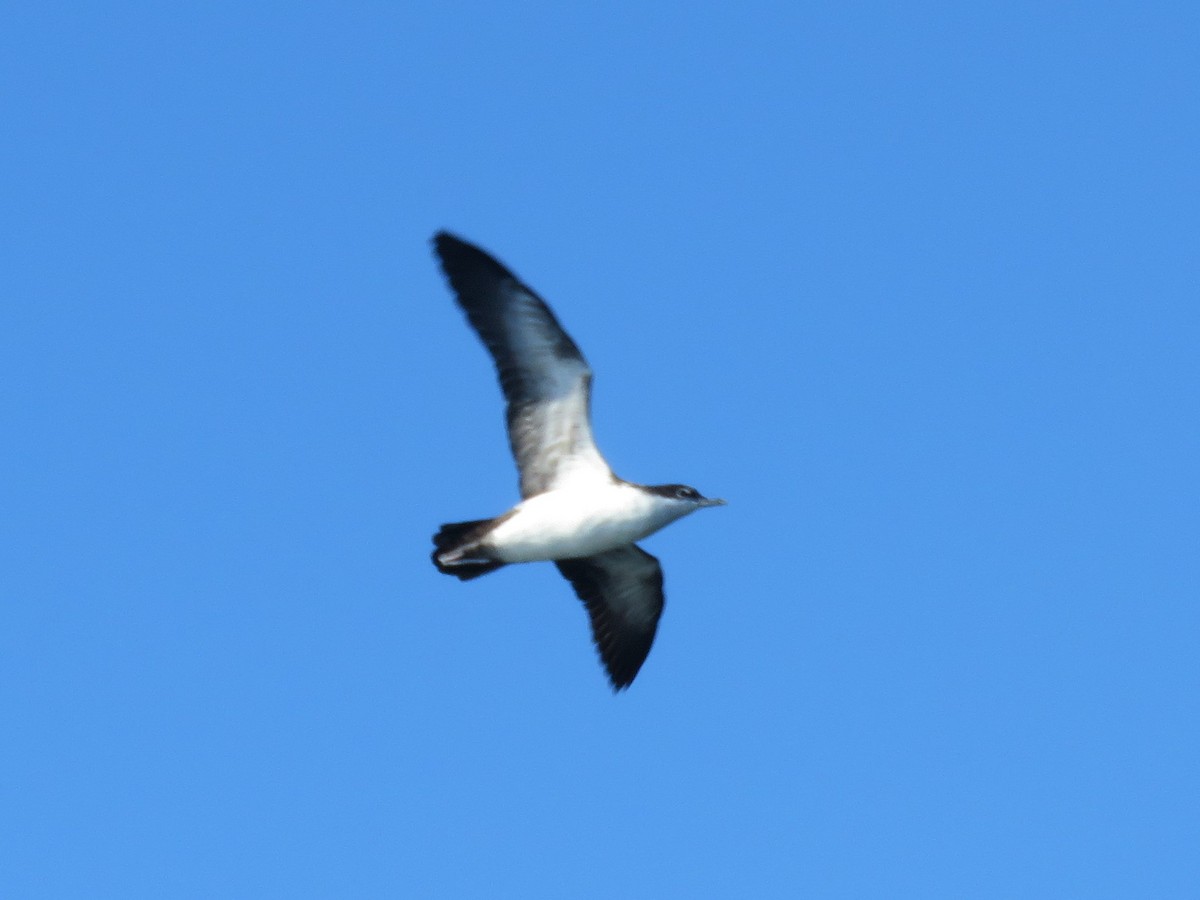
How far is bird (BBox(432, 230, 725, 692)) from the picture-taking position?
21578mm

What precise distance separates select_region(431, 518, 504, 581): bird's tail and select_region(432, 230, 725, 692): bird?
1 cm

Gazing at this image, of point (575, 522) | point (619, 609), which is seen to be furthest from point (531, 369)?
point (619, 609)

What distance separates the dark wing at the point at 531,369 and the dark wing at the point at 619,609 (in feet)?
5.16

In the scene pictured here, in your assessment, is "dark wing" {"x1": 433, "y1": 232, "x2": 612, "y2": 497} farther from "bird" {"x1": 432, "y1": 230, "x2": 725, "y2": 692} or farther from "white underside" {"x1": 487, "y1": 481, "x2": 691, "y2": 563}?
"white underside" {"x1": 487, "y1": 481, "x2": 691, "y2": 563}

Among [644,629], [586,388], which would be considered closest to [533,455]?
[586,388]

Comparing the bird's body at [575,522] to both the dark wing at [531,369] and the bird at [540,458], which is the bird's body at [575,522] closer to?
the bird at [540,458]

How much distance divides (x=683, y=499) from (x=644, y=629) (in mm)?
2214

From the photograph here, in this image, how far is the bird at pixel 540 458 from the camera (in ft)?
70.8

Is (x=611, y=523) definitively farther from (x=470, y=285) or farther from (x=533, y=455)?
(x=470, y=285)

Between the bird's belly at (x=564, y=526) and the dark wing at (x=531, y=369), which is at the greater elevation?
the dark wing at (x=531, y=369)

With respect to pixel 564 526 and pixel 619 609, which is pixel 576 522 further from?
pixel 619 609

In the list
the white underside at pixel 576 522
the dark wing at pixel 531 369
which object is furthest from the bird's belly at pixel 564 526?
the dark wing at pixel 531 369

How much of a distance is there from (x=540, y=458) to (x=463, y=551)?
1322 mm

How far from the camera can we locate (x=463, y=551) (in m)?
21.6
